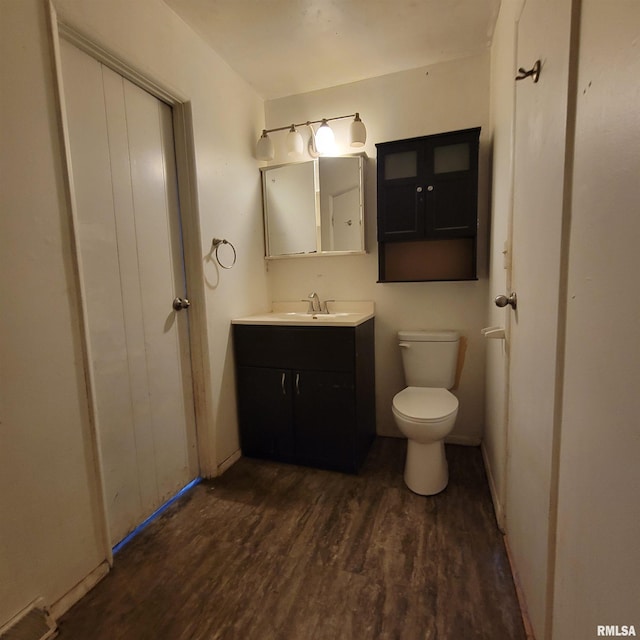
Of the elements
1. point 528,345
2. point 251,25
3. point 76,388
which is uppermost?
point 251,25

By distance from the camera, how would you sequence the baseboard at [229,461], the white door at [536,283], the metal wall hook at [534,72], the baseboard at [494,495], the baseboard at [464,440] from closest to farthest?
the white door at [536,283] → the metal wall hook at [534,72] → the baseboard at [494,495] → the baseboard at [229,461] → the baseboard at [464,440]

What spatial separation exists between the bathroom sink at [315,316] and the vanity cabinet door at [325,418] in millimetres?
294

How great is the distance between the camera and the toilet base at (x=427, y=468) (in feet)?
5.75

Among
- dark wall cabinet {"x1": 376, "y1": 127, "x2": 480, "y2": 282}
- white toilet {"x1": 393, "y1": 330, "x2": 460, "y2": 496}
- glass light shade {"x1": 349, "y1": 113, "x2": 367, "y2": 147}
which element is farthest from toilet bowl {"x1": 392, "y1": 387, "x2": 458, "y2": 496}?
glass light shade {"x1": 349, "y1": 113, "x2": 367, "y2": 147}

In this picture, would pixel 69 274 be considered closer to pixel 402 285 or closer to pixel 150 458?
pixel 150 458

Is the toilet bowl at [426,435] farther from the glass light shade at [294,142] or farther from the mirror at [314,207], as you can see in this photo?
the glass light shade at [294,142]

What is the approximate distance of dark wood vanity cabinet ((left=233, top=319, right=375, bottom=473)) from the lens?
1.93m

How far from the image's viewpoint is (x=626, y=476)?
52cm

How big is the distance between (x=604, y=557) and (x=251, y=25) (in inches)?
94.6

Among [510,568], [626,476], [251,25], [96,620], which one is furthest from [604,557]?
[251,25]

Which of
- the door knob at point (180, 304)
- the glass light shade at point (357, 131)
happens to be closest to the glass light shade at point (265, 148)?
the glass light shade at point (357, 131)

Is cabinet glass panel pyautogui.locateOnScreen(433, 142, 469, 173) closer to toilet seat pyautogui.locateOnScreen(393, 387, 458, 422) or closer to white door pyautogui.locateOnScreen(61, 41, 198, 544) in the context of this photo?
toilet seat pyautogui.locateOnScreen(393, 387, 458, 422)

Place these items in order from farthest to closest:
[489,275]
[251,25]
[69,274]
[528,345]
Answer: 1. [489,275]
2. [251,25]
3. [69,274]
4. [528,345]

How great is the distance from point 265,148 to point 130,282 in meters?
1.34
